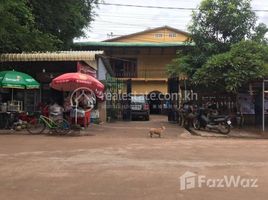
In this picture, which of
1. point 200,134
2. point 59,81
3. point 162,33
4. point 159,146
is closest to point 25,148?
point 159,146

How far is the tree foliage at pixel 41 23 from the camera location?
23.5 metres

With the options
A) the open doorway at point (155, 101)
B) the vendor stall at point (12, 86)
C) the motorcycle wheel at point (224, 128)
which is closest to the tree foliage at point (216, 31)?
the motorcycle wheel at point (224, 128)

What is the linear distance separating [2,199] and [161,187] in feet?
9.09

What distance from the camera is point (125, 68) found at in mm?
49938

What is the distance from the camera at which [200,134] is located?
22562 mm

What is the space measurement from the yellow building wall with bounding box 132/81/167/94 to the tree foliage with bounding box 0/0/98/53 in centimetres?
1404

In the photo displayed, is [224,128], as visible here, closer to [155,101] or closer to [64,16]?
[64,16]

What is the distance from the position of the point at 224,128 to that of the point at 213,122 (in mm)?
732

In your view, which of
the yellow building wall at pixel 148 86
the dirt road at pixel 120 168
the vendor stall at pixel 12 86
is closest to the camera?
the dirt road at pixel 120 168

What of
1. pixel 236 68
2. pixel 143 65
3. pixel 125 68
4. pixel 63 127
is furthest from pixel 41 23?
pixel 143 65

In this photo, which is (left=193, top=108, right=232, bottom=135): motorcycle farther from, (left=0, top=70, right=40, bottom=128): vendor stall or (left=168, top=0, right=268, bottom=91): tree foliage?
(left=0, top=70, right=40, bottom=128): vendor stall

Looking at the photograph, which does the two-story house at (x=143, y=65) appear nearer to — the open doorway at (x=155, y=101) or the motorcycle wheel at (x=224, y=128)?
the open doorway at (x=155, y=101)

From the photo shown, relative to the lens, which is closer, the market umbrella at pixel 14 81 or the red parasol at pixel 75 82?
the red parasol at pixel 75 82

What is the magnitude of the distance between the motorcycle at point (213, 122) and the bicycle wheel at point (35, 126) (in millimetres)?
7823
